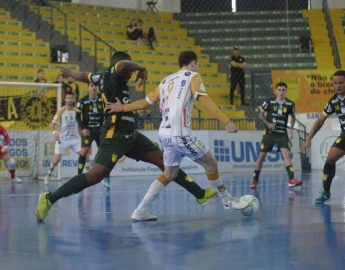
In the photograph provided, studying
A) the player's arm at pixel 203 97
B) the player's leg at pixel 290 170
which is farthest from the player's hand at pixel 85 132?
the player's arm at pixel 203 97

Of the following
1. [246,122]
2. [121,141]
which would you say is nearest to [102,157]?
[121,141]

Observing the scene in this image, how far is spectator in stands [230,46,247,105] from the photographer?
24837 millimetres

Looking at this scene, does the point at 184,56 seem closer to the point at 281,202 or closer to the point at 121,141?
the point at 121,141

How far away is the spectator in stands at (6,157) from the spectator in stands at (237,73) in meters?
10.7

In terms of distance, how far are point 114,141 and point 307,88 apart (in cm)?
1629

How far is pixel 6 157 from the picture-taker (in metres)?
16.0

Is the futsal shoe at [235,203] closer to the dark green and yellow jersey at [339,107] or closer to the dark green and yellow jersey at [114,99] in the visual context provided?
the dark green and yellow jersey at [114,99]

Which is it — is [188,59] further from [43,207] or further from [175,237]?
[43,207]

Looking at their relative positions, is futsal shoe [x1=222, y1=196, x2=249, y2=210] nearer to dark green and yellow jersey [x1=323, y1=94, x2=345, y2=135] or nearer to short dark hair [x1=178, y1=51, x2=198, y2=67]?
short dark hair [x1=178, y1=51, x2=198, y2=67]

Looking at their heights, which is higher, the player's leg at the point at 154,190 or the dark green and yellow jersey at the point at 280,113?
the dark green and yellow jersey at the point at 280,113

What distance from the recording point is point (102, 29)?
28922 mm

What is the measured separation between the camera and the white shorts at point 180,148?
24.2ft

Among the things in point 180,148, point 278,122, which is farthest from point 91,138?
point 180,148

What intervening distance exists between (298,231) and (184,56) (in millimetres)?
2295
